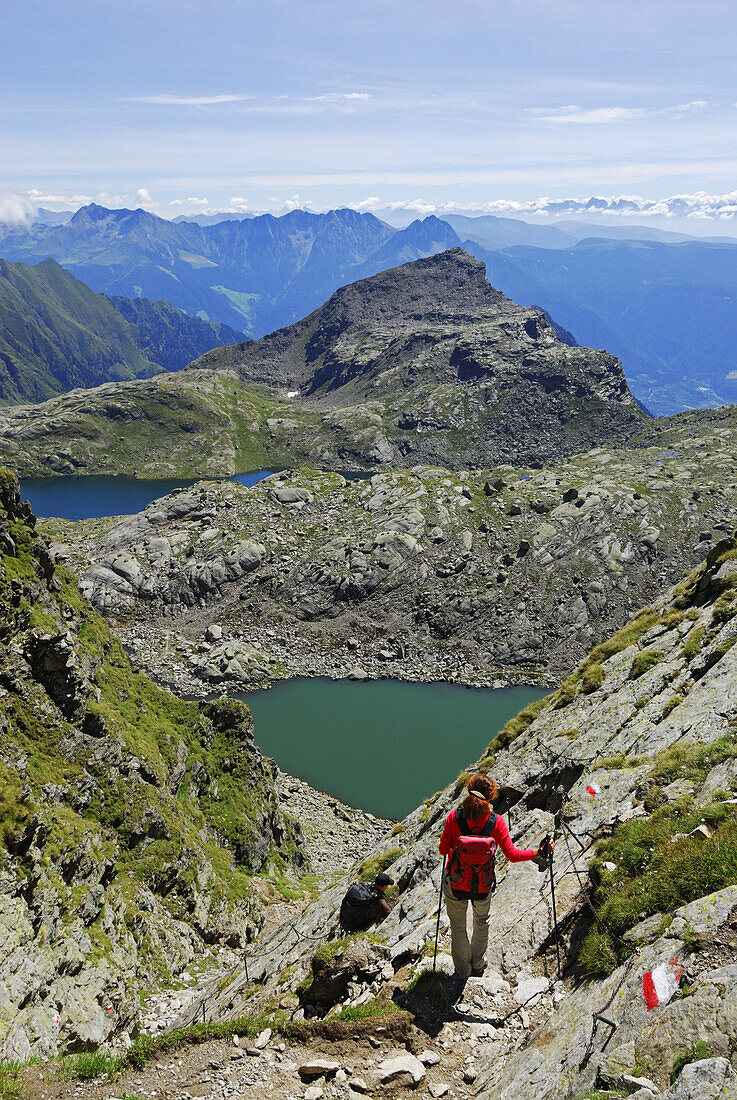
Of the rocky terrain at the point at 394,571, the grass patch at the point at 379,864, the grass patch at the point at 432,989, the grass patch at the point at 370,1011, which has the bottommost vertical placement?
the rocky terrain at the point at 394,571

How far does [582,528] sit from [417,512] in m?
33.1

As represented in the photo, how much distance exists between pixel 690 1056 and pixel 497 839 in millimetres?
4996

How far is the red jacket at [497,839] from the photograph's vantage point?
1170cm

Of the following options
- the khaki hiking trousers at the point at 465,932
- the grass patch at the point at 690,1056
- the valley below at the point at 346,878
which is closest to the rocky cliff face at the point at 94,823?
the valley below at the point at 346,878

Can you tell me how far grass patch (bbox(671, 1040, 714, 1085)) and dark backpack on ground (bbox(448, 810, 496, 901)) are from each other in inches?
190

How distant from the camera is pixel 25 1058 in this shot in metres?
15.9

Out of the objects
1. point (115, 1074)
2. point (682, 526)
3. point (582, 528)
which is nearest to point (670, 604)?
point (115, 1074)

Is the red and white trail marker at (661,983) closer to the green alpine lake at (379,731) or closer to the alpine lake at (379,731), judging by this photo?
the green alpine lake at (379,731)

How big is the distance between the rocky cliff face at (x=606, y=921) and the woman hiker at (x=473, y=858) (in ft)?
2.90

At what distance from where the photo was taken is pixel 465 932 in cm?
1227

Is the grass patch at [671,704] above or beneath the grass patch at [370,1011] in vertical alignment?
above

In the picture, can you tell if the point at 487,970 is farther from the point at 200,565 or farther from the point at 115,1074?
the point at 200,565

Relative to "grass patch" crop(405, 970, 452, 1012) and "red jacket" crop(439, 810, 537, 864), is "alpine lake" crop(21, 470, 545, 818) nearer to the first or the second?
"grass patch" crop(405, 970, 452, 1012)

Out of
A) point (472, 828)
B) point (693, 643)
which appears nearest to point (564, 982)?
point (472, 828)
